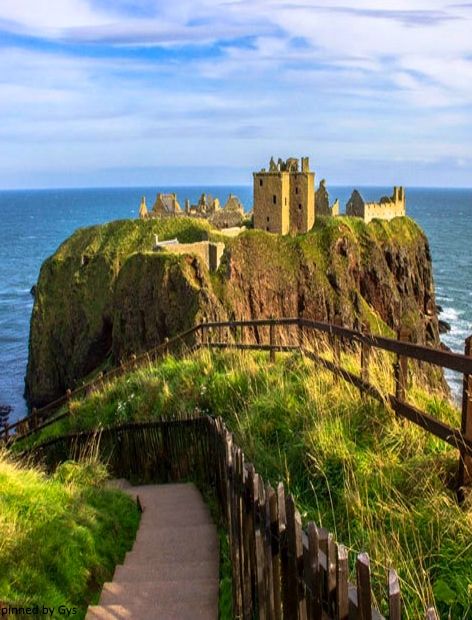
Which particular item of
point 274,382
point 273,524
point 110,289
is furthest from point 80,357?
point 273,524

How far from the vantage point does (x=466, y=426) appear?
5789mm

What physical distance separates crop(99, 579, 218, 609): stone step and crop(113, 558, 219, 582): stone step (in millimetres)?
193

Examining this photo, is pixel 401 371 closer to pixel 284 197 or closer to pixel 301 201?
pixel 284 197

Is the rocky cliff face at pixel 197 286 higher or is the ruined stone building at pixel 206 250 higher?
the ruined stone building at pixel 206 250

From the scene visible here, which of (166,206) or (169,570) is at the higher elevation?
(166,206)

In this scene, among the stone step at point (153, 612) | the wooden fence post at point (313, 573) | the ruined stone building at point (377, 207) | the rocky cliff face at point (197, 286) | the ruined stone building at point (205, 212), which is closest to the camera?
the wooden fence post at point (313, 573)

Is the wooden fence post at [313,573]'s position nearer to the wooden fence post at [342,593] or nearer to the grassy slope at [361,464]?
the wooden fence post at [342,593]

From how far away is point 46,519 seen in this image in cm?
741

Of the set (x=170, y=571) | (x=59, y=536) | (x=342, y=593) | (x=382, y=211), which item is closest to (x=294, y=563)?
(x=342, y=593)

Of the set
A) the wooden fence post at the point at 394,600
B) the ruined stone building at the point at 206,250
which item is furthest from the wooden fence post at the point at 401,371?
the ruined stone building at the point at 206,250

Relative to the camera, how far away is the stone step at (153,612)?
604 cm

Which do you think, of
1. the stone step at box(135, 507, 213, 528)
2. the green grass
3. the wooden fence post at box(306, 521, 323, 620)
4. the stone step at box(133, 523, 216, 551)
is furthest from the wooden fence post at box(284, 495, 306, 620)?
the stone step at box(135, 507, 213, 528)

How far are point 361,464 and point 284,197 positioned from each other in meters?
60.8

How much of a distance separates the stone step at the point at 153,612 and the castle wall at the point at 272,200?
60.3 meters
